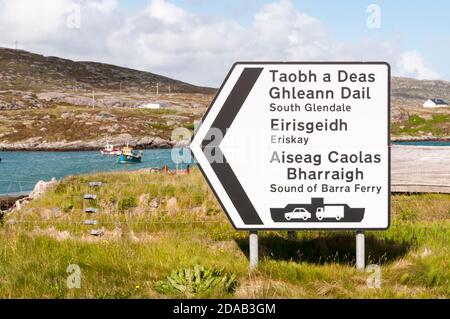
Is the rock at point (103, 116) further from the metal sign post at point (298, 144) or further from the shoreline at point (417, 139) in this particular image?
the metal sign post at point (298, 144)

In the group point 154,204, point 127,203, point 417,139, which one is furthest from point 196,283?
point 417,139

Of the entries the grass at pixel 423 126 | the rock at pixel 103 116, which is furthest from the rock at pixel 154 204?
the grass at pixel 423 126

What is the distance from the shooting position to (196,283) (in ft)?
19.2

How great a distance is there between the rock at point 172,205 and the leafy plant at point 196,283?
21.3 feet

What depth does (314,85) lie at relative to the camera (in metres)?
7.03

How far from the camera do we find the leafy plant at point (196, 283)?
19.0ft

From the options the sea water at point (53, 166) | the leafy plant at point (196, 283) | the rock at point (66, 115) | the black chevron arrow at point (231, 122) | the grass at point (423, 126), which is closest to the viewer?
the leafy plant at point (196, 283)

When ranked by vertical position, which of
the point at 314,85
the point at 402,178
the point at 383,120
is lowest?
the point at 402,178

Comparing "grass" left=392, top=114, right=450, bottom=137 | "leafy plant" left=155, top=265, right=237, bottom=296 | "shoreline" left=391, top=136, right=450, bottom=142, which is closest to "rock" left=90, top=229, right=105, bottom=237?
"leafy plant" left=155, top=265, right=237, bottom=296

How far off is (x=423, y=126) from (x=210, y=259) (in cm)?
14698

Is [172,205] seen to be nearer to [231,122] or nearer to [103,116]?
[231,122]
